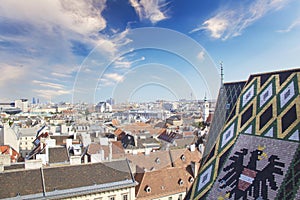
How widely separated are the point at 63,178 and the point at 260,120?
12593 mm

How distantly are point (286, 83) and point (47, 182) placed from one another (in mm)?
14926

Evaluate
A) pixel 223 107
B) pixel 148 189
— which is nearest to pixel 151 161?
pixel 148 189

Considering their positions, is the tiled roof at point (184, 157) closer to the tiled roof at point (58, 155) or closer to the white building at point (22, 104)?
the tiled roof at point (58, 155)

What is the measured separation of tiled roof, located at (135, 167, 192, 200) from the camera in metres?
16.7

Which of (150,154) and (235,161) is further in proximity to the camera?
(150,154)

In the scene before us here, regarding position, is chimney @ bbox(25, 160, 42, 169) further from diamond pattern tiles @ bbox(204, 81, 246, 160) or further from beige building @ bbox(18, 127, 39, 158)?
beige building @ bbox(18, 127, 39, 158)

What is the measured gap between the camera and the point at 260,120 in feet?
34.9

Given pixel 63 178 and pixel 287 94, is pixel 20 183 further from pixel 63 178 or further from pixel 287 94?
pixel 287 94

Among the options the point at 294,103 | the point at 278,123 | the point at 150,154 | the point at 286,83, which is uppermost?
the point at 286,83

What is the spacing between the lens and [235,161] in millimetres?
9891

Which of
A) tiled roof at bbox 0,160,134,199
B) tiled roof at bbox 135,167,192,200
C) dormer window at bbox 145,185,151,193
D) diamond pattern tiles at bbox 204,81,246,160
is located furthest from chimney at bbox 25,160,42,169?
diamond pattern tiles at bbox 204,81,246,160

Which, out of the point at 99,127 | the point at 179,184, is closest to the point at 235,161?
the point at 179,184

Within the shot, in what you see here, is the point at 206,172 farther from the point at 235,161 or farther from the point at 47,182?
the point at 47,182

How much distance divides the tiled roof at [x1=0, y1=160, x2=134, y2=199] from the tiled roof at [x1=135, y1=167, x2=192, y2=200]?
1.30 meters
